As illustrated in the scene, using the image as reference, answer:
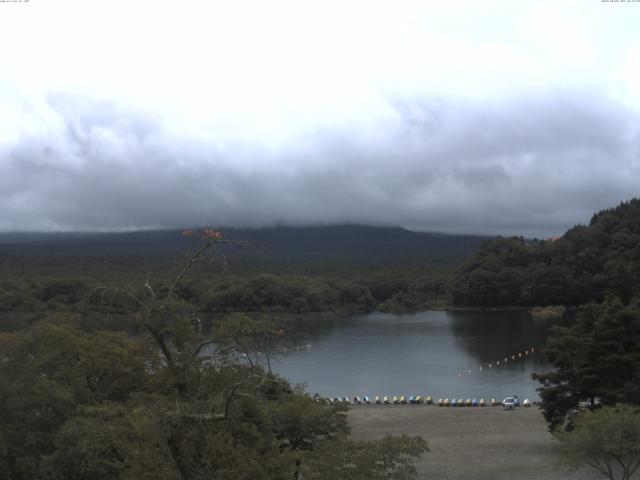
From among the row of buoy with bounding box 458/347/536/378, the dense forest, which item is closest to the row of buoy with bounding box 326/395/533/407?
the row of buoy with bounding box 458/347/536/378

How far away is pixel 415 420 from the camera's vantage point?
110ft

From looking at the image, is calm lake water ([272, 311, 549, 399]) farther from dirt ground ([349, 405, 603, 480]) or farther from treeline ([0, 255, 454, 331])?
treeline ([0, 255, 454, 331])

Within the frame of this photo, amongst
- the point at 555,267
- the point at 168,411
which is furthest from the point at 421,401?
the point at 555,267

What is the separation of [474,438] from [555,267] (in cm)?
7008

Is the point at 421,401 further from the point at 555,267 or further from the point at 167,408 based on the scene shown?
the point at 555,267

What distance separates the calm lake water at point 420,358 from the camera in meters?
46.1

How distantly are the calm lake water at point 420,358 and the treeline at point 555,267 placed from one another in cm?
1204

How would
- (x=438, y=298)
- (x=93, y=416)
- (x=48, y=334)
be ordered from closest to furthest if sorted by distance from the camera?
(x=93, y=416) < (x=48, y=334) < (x=438, y=298)

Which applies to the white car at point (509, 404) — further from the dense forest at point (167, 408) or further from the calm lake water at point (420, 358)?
the dense forest at point (167, 408)

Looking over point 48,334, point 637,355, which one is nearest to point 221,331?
point 48,334

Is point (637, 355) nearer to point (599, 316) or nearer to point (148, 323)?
point (599, 316)

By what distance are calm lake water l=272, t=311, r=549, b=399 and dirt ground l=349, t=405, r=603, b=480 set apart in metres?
5.96

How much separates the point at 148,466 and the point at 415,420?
2717 cm

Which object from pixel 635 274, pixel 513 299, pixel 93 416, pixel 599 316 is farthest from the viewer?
→ pixel 513 299
